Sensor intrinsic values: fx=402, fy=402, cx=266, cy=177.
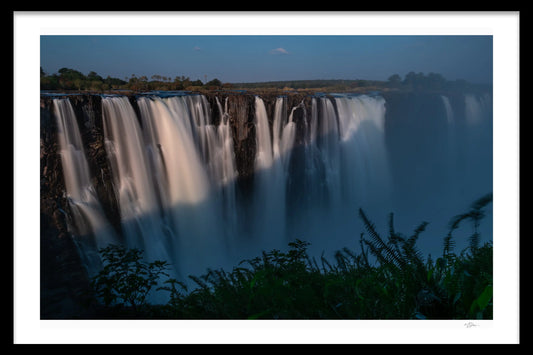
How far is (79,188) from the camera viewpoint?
14.0ft

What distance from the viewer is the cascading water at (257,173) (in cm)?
449

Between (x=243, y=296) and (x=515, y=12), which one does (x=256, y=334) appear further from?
(x=515, y=12)

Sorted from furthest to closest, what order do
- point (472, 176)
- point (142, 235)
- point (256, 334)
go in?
1. point (142, 235)
2. point (472, 176)
3. point (256, 334)

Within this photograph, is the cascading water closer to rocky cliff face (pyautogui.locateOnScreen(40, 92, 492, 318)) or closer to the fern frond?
rocky cliff face (pyautogui.locateOnScreen(40, 92, 492, 318))

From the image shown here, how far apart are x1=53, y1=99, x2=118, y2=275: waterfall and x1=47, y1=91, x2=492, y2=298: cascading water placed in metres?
0.01

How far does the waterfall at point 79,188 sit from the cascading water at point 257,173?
11 mm

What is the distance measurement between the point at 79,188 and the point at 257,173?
209 centimetres

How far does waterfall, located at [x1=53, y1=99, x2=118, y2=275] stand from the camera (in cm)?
413

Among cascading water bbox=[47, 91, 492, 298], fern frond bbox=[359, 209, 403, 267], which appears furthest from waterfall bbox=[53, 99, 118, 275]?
fern frond bbox=[359, 209, 403, 267]

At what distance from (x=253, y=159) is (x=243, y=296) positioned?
264 centimetres

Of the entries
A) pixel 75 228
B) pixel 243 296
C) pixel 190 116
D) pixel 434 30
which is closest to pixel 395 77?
pixel 434 30

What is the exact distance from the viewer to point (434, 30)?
2867 mm
